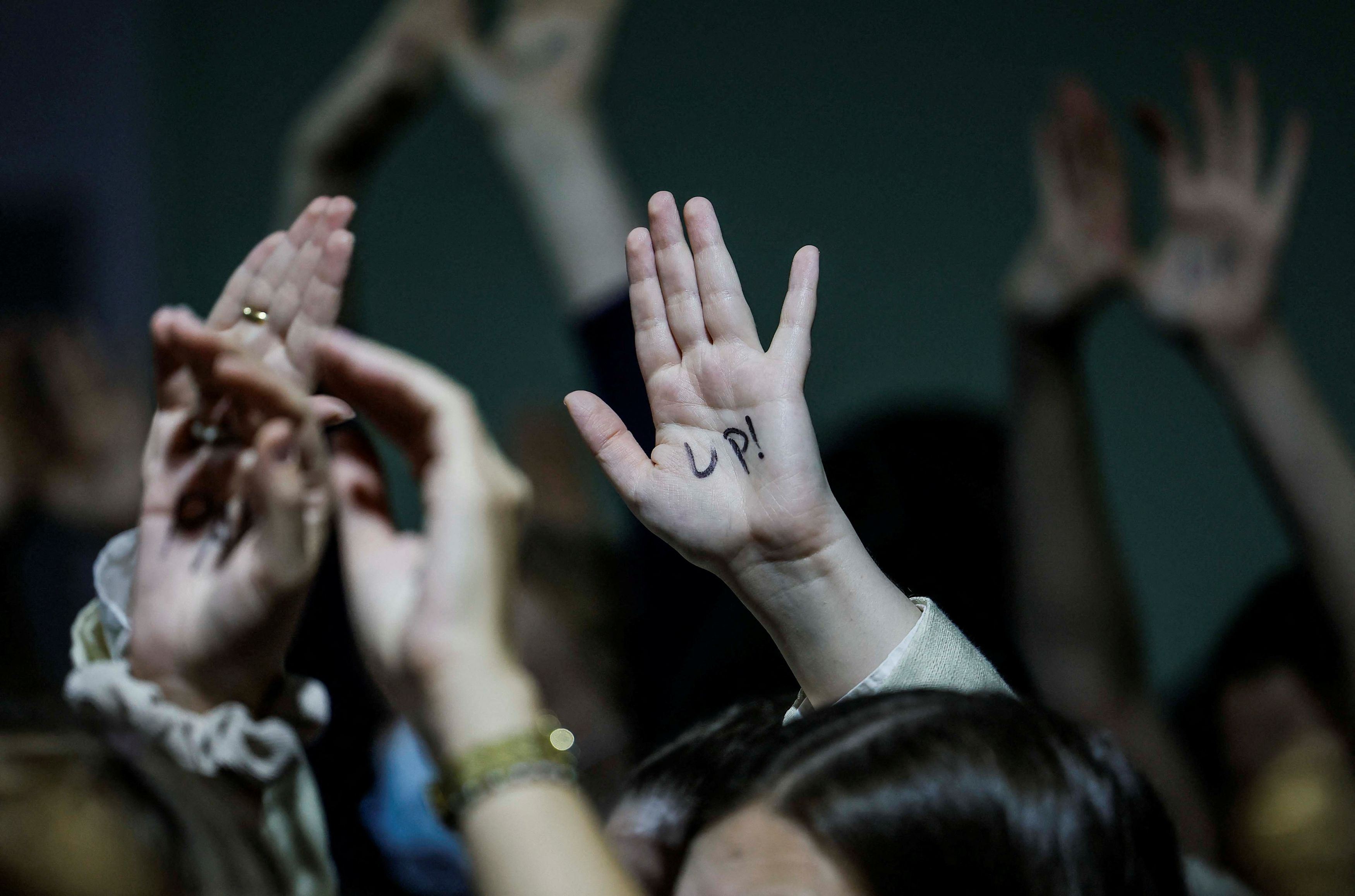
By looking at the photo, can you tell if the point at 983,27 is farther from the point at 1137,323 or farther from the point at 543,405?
the point at 543,405

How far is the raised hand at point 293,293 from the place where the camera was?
63cm

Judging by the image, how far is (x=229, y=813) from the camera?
0.56 metres

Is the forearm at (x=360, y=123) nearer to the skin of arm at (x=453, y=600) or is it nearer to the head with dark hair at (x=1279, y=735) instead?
the skin of arm at (x=453, y=600)

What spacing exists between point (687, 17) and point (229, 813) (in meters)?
1.21

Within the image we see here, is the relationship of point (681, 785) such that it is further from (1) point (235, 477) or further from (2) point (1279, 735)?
(2) point (1279, 735)

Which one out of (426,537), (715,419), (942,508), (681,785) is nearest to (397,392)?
(426,537)

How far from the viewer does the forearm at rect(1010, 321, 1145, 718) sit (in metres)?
1.12

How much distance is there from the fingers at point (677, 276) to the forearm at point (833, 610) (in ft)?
0.46

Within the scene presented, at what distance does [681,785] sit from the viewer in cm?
63

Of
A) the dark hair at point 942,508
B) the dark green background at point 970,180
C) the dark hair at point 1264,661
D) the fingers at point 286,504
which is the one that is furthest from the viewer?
the dark green background at point 970,180

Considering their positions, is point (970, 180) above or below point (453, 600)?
above

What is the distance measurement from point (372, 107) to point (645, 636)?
0.69 m

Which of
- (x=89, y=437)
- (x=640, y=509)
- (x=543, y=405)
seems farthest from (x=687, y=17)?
(x=640, y=509)

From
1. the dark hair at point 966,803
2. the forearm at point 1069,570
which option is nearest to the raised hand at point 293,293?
the dark hair at point 966,803
